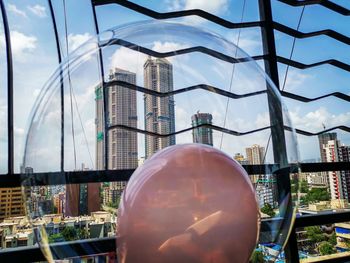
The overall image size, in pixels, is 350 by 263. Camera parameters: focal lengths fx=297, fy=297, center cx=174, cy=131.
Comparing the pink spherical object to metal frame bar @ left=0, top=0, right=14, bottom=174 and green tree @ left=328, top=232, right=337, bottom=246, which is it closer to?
metal frame bar @ left=0, top=0, right=14, bottom=174

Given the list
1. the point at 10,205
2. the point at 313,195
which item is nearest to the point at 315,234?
the point at 313,195

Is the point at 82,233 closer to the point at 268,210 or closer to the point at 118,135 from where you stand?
the point at 118,135

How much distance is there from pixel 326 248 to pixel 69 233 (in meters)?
2.69

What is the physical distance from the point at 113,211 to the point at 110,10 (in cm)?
262

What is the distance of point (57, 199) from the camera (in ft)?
1.34

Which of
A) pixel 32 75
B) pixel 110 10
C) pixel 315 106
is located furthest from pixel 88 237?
pixel 315 106

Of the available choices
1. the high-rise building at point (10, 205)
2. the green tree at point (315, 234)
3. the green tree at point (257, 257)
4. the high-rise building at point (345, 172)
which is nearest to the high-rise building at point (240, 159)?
the green tree at point (257, 257)

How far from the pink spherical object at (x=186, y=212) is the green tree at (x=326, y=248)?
246 cm

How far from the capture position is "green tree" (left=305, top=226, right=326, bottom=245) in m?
2.39

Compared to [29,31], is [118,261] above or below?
below

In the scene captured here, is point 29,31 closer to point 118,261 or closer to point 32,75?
point 32,75

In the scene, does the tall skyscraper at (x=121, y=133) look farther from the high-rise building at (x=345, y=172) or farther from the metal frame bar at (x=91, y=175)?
the high-rise building at (x=345, y=172)

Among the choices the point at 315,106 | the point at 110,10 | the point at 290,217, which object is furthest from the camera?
the point at 315,106

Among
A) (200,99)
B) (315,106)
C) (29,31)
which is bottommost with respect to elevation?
(200,99)
